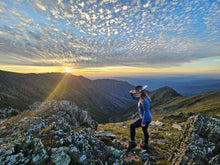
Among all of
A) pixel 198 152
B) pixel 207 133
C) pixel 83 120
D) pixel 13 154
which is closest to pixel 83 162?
pixel 13 154

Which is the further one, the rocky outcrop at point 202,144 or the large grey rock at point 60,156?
the rocky outcrop at point 202,144

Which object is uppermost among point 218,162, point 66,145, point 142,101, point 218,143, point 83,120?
point 142,101

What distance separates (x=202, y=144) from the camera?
7.25 meters

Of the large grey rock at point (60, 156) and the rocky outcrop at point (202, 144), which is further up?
the rocky outcrop at point (202, 144)

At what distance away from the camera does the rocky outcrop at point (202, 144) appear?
670 centimetres

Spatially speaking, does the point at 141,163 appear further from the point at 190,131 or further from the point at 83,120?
the point at 83,120

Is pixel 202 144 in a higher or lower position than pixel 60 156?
higher

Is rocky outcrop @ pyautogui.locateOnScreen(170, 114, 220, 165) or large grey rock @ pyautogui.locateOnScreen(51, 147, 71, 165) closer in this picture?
large grey rock @ pyautogui.locateOnScreen(51, 147, 71, 165)

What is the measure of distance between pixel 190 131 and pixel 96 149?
26.0 feet

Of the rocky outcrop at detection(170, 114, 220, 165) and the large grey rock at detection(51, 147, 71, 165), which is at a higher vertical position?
the rocky outcrop at detection(170, 114, 220, 165)

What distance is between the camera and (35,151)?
21.6 feet

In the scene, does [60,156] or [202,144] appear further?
[202,144]

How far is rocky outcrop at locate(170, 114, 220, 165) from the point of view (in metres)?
6.70

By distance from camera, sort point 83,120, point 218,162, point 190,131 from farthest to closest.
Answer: point 83,120, point 190,131, point 218,162
